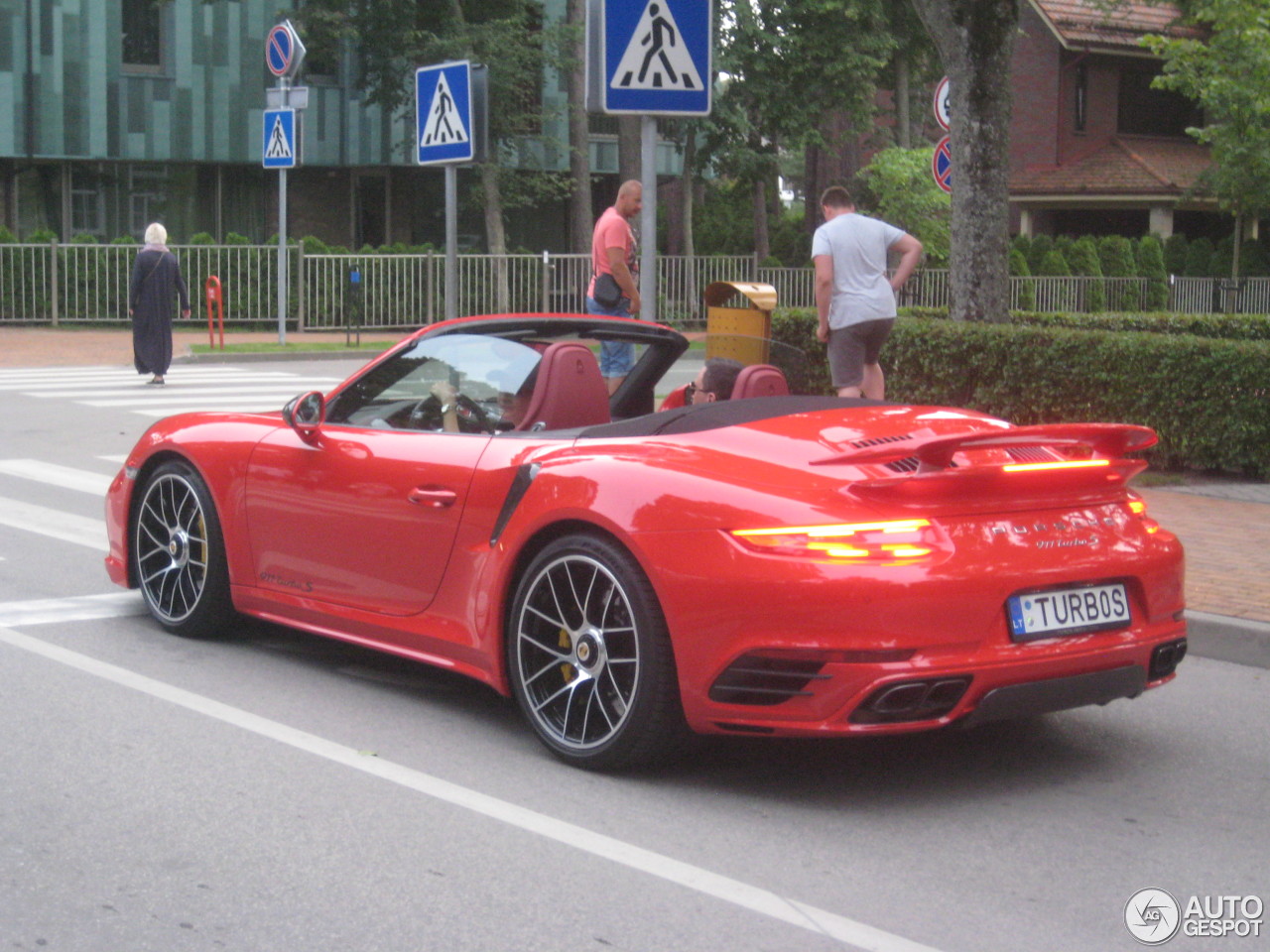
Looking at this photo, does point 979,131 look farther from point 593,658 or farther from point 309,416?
point 593,658

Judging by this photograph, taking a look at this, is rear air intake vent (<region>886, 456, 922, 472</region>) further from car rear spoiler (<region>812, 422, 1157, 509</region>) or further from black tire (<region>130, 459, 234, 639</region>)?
black tire (<region>130, 459, 234, 639</region>)

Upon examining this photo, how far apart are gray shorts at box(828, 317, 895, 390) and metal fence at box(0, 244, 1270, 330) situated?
14.8 m

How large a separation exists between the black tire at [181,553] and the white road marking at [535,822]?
49 centimetres

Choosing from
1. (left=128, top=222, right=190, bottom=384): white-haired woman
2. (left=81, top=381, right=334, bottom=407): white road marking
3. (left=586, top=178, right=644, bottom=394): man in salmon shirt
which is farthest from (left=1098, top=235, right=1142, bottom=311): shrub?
(left=586, top=178, right=644, bottom=394): man in salmon shirt

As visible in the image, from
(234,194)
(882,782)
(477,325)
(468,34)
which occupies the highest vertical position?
(468,34)

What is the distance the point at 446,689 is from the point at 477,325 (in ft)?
4.36

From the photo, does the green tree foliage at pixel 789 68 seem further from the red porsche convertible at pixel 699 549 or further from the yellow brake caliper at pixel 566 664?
the yellow brake caliper at pixel 566 664

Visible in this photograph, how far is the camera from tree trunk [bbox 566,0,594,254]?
106ft

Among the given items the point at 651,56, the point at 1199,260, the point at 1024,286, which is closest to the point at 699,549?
the point at 651,56

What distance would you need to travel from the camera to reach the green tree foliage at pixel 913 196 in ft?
105

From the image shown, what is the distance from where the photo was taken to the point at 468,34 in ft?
103

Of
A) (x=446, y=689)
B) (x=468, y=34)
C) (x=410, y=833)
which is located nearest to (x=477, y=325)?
(x=446, y=689)

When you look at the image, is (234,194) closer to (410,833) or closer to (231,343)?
(231,343)

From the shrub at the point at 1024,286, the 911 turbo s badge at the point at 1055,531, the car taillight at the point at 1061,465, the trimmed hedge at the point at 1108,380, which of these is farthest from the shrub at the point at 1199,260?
the 911 turbo s badge at the point at 1055,531
